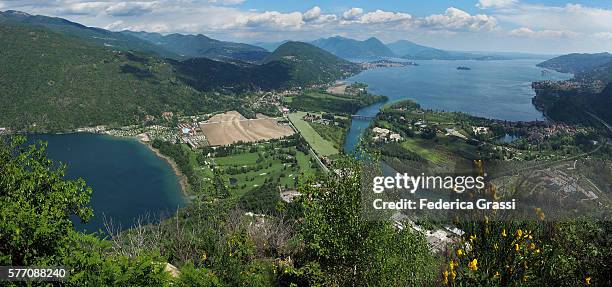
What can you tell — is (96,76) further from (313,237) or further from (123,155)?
(313,237)

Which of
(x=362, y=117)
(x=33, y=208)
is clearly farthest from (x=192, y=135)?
(x=33, y=208)

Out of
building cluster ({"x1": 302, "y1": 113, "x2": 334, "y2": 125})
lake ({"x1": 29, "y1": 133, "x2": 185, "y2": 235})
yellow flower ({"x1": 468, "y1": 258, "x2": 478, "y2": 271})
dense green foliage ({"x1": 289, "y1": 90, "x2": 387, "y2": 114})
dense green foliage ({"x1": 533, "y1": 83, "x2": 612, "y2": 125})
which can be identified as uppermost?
yellow flower ({"x1": 468, "y1": 258, "x2": 478, "y2": 271})

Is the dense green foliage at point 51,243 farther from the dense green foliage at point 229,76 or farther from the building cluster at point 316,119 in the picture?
the dense green foliage at point 229,76

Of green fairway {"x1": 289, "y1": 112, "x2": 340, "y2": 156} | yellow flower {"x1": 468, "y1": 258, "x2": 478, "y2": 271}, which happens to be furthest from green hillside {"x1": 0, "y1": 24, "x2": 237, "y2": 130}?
yellow flower {"x1": 468, "y1": 258, "x2": 478, "y2": 271}

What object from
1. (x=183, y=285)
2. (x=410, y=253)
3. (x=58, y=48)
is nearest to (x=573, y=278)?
(x=410, y=253)

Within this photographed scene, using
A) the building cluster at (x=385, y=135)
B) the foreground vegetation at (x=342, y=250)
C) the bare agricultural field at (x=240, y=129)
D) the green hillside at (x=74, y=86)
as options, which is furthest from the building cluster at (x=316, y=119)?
the foreground vegetation at (x=342, y=250)

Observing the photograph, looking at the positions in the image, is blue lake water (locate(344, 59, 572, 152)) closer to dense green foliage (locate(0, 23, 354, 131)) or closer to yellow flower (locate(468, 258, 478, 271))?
dense green foliage (locate(0, 23, 354, 131))
